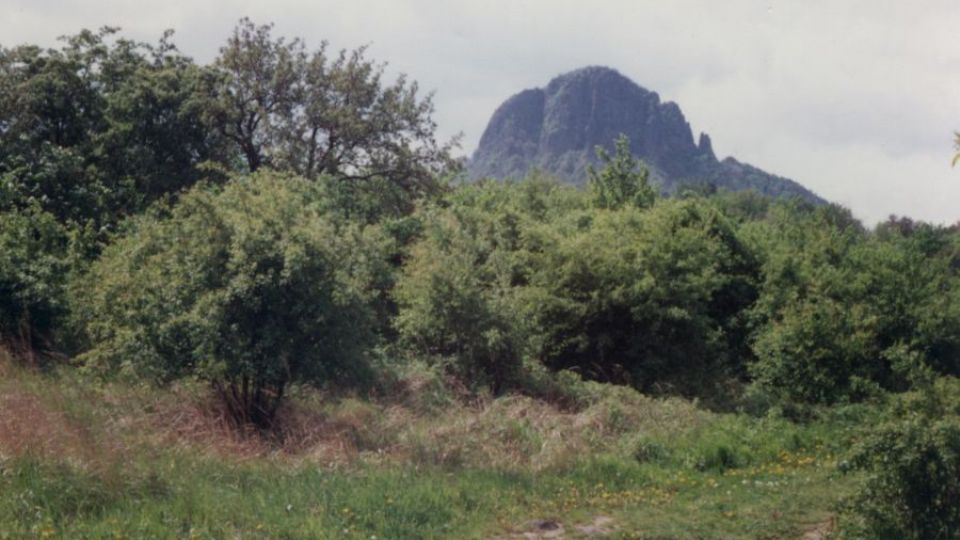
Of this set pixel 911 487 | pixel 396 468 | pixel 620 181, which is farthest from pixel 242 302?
pixel 620 181

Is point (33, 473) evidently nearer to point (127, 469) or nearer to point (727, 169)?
point (127, 469)

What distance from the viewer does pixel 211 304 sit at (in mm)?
12070

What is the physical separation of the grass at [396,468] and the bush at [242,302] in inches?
21.7

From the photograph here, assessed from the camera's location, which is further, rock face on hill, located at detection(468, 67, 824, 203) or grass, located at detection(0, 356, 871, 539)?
rock face on hill, located at detection(468, 67, 824, 203)

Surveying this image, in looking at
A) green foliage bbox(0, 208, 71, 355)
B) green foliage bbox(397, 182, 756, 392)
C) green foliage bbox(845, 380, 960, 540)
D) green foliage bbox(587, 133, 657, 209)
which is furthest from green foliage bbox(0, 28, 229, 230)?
green foliage bbox(845, 380, 960, 540)

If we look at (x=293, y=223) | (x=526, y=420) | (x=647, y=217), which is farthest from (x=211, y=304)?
(x=647, y=217)

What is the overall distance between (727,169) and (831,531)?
112 m

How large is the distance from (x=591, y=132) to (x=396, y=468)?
118042 mm

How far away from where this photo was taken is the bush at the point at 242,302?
12.1 m

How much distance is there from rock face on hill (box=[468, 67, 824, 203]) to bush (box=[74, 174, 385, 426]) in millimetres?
101388

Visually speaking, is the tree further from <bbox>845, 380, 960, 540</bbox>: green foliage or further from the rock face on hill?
the rock face on hill

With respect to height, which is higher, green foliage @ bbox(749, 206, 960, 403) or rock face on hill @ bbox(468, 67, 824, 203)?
rock face on hill @ bbox(468, 67, 824, 203)

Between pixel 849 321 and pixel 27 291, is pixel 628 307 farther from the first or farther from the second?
pixel 27 291

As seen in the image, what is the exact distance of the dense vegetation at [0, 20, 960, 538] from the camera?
12320 mm
